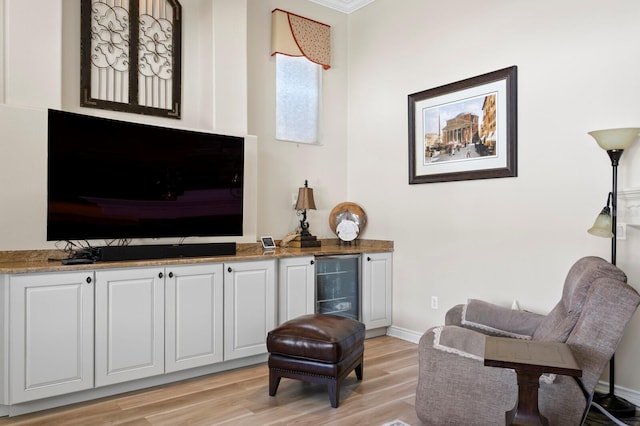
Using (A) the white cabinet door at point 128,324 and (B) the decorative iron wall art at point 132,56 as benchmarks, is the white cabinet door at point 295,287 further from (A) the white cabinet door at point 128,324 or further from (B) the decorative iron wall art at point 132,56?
(B) the decorative iron wall art at point 132,56

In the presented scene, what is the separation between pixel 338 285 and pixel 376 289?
400 millimetres

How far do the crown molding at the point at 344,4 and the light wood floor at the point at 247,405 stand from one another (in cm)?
373

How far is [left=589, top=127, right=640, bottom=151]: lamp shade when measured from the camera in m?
2.74

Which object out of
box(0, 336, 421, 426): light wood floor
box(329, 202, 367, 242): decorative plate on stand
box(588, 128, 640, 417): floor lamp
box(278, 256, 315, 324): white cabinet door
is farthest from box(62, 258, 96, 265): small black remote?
box(588, 128, 640, 417): floor lamp

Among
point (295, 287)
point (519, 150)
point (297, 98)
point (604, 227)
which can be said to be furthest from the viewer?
point (297, 98)

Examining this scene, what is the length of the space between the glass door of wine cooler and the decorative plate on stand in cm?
44

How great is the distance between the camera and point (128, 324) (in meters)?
3.07

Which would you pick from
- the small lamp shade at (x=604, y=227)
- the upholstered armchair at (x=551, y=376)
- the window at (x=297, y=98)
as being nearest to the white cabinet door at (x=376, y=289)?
the window at (x=297, y=98)

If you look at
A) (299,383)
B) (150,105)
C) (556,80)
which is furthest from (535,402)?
(150,105)

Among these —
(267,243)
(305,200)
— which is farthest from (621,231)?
(267,243)

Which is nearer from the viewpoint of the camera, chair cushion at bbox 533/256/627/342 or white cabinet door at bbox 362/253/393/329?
chair cushion at bbox 533/256/627/342

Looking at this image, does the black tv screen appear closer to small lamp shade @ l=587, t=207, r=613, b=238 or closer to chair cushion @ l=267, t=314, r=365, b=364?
chair cushion @ l=267, t=314, r=365, b=364

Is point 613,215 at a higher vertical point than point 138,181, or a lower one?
lower

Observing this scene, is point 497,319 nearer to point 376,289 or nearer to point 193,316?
point 376,289
